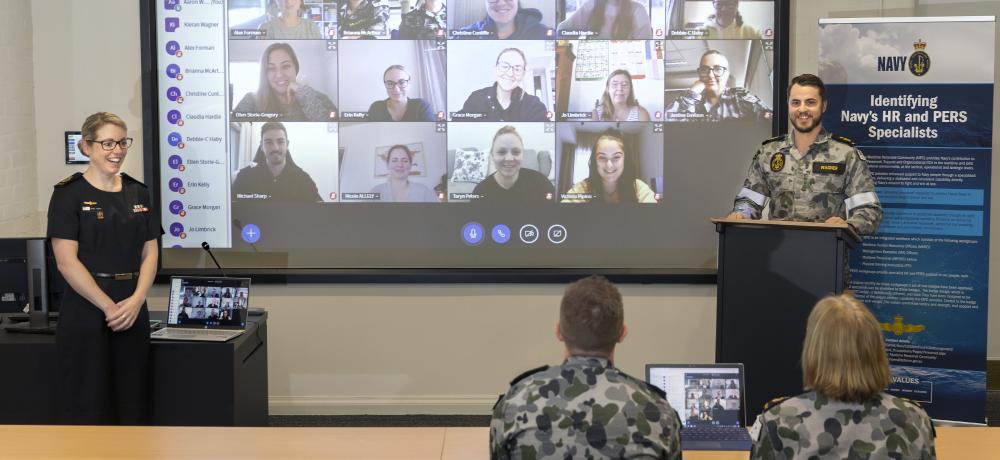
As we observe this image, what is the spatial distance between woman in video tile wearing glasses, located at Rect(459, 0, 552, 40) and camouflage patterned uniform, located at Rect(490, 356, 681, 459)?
3.26 m

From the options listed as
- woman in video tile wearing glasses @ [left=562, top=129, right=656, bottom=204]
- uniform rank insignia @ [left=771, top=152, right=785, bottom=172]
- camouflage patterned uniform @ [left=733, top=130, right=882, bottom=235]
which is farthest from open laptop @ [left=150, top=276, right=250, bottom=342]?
uniform rank insignia @ [left=771, top=152, right=785, bottom=172]

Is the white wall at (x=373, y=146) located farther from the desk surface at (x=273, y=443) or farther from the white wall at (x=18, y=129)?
the desk surface at (x=273, y=443)

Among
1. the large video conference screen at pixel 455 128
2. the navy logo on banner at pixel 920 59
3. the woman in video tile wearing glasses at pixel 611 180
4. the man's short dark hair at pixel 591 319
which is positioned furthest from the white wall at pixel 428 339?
the man's short dark hair at pixel 591 319

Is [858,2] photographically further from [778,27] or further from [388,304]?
[388,304]

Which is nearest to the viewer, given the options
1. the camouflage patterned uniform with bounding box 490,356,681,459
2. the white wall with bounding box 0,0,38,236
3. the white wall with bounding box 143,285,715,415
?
the camouflage patterned uniform with bounding box 490,356,681,459

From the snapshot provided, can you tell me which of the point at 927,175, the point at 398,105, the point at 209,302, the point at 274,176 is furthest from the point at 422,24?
the point at 927,175

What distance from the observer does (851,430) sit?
206cm

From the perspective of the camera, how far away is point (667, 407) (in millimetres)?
2102

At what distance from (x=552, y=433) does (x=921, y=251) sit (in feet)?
10.6

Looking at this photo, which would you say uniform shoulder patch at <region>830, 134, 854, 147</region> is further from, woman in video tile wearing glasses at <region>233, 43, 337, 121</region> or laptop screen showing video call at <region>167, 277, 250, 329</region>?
laptop screen showing video call at <region>167, 277, 250, 329</region>

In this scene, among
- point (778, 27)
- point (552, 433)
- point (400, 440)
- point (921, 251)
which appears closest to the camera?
point (552, 433)

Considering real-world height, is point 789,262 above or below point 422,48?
below

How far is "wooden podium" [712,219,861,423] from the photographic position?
3.96 m

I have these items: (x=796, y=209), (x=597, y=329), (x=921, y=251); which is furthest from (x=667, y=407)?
(x=921, y=251)
